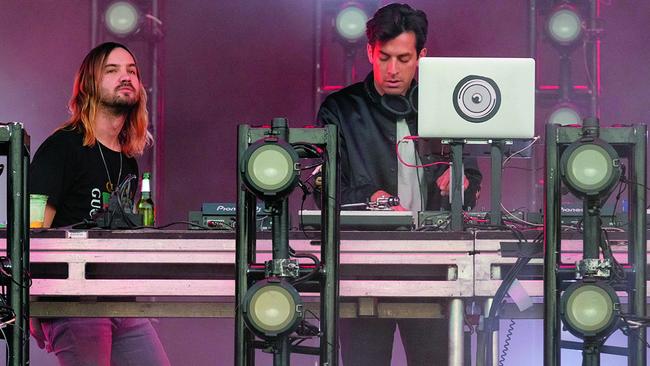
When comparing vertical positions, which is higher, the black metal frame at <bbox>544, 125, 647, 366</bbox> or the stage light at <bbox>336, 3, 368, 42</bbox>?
the stage light at <bbox>336, 3, 368, 42</bbox>

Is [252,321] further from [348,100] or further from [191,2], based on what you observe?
[191,2]

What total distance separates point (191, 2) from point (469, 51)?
1.62m

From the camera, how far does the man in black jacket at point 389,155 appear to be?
3.12 meters

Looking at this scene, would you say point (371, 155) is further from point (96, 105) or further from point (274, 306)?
point (274, 306)

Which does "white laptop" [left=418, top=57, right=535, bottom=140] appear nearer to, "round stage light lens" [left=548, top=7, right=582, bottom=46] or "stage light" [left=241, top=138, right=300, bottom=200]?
"stage light" [left=241, top=138, right=300, bottom=200]

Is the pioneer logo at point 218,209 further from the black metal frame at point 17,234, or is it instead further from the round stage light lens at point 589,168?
the round stage light lens at point 589,168

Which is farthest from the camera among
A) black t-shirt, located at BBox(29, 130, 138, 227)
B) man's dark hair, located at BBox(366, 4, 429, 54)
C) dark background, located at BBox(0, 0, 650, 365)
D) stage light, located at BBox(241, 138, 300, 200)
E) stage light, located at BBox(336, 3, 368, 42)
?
dark background, located at BBox(0, 0, 650, 365)

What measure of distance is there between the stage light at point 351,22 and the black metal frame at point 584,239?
274 centimetres

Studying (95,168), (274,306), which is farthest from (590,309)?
(95,168)

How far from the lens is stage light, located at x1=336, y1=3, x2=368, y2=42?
5230mm

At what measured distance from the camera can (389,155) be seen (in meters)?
3.50

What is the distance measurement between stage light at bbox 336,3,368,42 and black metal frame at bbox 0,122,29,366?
2867 millimetres

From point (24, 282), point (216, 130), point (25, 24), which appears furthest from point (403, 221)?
point (25, 24)

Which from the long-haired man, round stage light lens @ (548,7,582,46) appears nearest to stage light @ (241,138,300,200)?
the long-haired man
